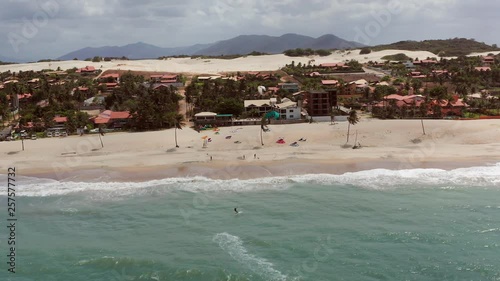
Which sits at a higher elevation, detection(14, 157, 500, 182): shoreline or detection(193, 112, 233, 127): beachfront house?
detection(193, 112, 233, 127): beachfront house

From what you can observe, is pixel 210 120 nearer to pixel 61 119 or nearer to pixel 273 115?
pixel 273 115

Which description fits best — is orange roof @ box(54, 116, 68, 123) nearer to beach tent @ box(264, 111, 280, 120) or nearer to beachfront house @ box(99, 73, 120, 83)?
beach tent @ box(264, 111, 280, 120)

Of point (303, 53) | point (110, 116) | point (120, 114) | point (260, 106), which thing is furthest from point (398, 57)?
point (110, 116)

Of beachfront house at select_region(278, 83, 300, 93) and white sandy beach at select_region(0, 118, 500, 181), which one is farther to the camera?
beachfront house at select_region(278, 83, 300, 93)

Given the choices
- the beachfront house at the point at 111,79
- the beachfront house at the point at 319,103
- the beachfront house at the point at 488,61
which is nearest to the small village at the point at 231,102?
the beachfront house at the point at 319,103

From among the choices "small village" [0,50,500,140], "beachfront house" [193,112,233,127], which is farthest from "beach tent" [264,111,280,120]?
"beachfront house" [193,112,233,127]

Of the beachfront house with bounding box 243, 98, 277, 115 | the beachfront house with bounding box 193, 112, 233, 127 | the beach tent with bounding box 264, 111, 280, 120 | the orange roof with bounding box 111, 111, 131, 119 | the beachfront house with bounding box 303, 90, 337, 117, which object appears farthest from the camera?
the beachfront house with bounding box 243, 98, 277, 115
